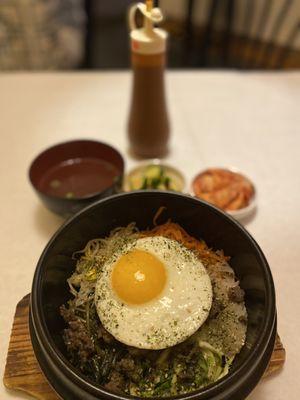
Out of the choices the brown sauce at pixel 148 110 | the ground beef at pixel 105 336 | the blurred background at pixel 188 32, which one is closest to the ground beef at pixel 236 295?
the ground beef at pixel 105 336

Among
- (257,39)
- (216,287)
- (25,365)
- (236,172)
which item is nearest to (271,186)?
(236,172)

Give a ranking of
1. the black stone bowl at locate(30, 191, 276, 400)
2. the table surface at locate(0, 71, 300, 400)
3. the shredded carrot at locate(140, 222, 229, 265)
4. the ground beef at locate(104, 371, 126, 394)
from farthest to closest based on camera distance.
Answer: the table surface at locate(0, 71, 300, 400) → the shredded carrot at locate(140, 222, 229, 265) → the ground beef at locate(104, 371, 126, 394) → the black stone bowl at locate(30, 191, 276, 400)

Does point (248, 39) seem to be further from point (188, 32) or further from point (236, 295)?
point (236, 295)

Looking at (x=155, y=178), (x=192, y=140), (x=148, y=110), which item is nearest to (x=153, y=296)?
(x=155, y=178)

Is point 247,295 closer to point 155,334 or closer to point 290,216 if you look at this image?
point 155,334

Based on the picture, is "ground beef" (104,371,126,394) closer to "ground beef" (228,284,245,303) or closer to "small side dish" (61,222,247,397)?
"small side dish" (61,222,247,397)

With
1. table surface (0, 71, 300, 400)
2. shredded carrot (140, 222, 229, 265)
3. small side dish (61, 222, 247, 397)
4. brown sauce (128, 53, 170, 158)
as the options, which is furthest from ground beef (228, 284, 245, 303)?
brown sauce (128, 53, 170, 158)
